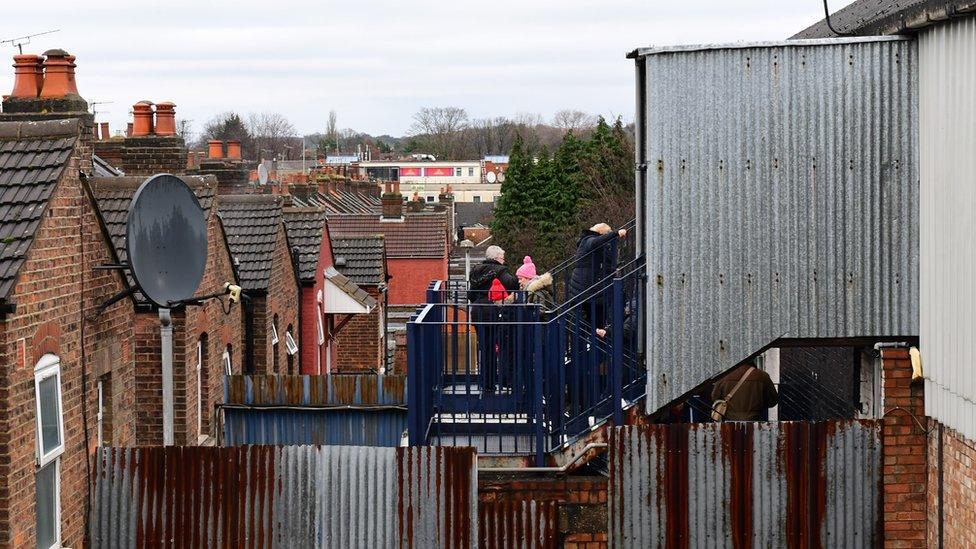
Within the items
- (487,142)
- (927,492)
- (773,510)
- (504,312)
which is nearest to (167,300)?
(504,312)

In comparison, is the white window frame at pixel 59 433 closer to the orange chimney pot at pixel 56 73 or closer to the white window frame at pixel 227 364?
the orange chimney pot at pixel 56 73

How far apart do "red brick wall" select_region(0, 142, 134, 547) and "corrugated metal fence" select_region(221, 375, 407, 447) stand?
16.9ft

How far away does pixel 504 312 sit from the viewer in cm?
1216

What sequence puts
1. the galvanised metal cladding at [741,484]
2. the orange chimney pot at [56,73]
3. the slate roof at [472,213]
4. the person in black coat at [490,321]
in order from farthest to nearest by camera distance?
1. the slate roof at [472,213]
2. the orange chimney pot at [56,73]
3. the person in black coat at [490,321]
4. the galvanised metal cladding at [741,484]

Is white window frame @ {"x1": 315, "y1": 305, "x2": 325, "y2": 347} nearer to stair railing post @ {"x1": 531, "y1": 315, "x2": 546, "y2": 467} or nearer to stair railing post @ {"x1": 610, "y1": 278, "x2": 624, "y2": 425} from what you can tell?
stair railing post @ {"x1": 531, "y1": 315, "x2": 546, "y2": 467}

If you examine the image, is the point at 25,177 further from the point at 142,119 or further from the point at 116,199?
the point at 142,119

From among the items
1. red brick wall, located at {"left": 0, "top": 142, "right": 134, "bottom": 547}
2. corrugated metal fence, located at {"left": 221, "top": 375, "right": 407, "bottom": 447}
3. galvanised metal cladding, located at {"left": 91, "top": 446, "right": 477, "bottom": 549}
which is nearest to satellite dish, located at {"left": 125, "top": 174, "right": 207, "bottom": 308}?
red brick wall, located at {"left": 0, "top": 142, "right": 134, "bottom": 547}

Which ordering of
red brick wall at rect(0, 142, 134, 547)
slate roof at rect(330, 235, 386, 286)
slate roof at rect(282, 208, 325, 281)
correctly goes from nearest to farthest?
red brick wall at rect(0, 142, 134, 547)
slate roof at rect(282, 208, 325, 281)
slate roof at rect(330, 235, 386, 286)

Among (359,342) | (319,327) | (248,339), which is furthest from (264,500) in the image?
(359,342)

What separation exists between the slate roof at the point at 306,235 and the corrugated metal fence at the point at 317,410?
5980mm

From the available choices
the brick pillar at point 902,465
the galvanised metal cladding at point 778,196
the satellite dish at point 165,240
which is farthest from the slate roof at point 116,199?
the brick pillar at point 902,465

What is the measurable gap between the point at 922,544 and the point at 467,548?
349cm

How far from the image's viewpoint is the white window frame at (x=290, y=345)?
20.7 m

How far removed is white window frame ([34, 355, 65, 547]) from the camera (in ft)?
27.9
